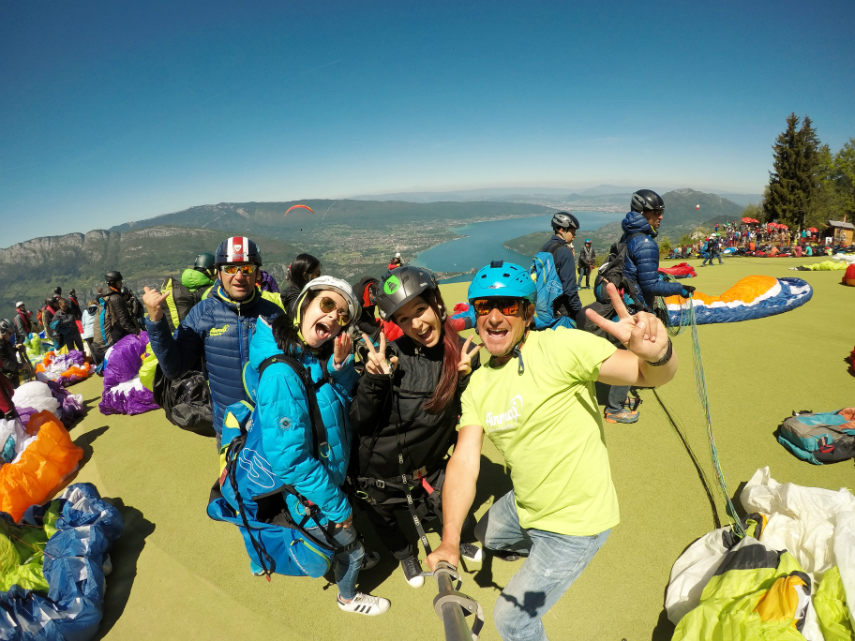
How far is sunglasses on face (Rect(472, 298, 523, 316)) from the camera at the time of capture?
2.22 meters

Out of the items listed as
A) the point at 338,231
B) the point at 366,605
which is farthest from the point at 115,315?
the point at 338,231

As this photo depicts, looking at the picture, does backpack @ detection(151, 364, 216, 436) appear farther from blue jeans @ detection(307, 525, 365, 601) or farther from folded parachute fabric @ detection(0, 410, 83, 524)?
blue jeans @ detection(307, 525, 365, 601)

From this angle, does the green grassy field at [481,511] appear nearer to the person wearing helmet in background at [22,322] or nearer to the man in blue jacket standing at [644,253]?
the man in blue jacket standing at [644,253]

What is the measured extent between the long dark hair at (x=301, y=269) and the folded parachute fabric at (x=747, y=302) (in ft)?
28.2

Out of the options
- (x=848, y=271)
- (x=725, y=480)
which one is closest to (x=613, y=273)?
(x=725, y=480)

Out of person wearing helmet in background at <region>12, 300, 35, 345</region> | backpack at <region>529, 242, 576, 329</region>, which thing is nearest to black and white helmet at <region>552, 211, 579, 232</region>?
backpack at <region>529, 242, 576, 329</region>

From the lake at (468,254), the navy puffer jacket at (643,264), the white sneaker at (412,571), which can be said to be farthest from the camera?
the lake at (468,254)

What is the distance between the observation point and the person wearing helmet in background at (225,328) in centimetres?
348

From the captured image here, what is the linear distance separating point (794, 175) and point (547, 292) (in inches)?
2120

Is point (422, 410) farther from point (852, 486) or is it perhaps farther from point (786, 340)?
point (786, 340)

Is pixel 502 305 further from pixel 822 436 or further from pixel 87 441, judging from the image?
pixel 87 441

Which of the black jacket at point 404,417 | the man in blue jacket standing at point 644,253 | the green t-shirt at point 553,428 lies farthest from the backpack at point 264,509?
the man in blue jacket standing at point 644,253

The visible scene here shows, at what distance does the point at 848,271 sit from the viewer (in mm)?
11227

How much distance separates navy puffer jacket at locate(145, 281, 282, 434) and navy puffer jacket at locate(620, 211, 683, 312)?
4334mm
